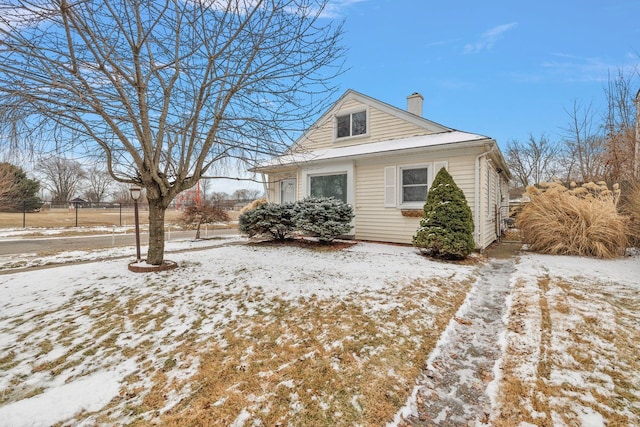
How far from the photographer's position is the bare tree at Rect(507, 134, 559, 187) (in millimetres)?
26203

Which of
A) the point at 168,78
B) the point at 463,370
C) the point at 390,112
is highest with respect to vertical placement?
the point at 390,112

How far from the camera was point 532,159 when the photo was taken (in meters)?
27.1

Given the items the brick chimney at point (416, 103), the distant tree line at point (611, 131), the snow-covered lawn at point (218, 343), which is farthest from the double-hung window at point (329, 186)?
the distant tree line at point (611, 131)

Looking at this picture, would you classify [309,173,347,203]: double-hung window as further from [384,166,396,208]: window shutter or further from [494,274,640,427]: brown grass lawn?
[494,274,640,427]: brown grass lawn

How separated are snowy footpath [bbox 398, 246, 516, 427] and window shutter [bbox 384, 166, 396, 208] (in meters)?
4.76

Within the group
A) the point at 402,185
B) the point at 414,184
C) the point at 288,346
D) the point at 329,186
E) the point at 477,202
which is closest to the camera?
the point at 288,346

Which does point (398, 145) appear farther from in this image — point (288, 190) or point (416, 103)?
point (288, 190)

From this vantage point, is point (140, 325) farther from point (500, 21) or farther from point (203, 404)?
point (500, 21)

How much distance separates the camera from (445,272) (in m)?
5.13

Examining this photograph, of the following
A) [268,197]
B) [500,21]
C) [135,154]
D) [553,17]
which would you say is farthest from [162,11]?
[553,17]

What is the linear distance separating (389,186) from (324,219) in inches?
94.1

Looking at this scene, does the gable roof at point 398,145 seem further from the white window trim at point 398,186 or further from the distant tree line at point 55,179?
the distant tree line at point 55,179

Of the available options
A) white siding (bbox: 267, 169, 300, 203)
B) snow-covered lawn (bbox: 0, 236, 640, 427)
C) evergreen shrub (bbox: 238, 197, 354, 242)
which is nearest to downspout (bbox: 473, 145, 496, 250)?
snow-covered lawn (bbox: 0, 236, 640, 427)

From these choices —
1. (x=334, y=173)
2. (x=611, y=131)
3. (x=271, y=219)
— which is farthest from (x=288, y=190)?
(x=611, y=131)
